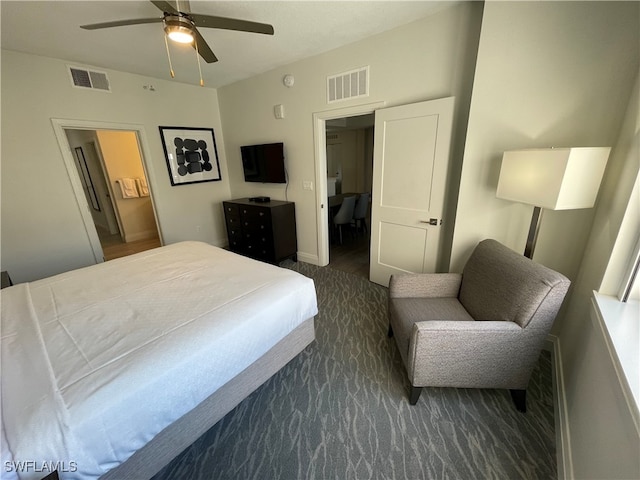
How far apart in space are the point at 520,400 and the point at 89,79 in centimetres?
497

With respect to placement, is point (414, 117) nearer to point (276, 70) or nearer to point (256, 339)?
point (276, 70)

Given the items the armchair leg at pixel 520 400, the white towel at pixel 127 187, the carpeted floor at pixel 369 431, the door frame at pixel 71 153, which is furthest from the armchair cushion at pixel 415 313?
the white towel at pixel 127 187

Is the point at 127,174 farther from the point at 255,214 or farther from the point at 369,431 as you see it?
the point at 369,431

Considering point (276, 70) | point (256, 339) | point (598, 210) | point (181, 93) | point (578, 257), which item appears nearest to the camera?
point (256, 339)

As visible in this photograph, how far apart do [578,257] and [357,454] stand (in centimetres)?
196

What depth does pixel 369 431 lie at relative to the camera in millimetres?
1399

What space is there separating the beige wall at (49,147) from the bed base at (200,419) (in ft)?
10.0

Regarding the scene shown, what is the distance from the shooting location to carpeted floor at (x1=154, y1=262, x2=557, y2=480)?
1.23 metres

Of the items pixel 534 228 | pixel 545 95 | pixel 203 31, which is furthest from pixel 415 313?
pixel 203 31

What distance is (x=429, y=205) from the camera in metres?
2.38

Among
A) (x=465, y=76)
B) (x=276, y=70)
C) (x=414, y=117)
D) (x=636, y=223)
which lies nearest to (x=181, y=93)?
(x=276, y=70)

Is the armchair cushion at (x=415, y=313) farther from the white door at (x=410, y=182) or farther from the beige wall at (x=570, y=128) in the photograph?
the white door at (x=410, y=182)

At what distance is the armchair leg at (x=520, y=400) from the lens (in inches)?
57.4

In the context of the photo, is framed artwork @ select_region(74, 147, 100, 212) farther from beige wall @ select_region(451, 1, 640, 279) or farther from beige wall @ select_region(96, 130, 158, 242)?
beige wall @ select_region(451, 1, 640, 279)
